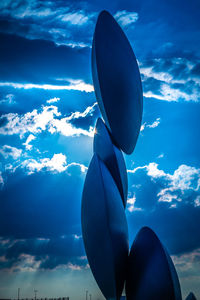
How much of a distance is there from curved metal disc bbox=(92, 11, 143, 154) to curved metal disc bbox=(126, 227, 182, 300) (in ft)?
13.3

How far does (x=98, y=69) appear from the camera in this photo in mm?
13188

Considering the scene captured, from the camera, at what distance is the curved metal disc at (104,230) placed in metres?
12.0

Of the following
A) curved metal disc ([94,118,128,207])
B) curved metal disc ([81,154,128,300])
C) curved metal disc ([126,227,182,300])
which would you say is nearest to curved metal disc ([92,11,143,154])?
curved metal disc ([94,118,128,207])

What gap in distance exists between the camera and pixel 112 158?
45.1ft

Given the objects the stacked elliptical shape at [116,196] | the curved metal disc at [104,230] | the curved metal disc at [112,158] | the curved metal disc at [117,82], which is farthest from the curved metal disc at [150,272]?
the curved metal disc at [117,82]

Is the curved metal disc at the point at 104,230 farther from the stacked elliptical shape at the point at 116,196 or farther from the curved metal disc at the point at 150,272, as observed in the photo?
the curved metal disc at the point at 150,272

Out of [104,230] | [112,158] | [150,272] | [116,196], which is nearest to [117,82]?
[112,158]

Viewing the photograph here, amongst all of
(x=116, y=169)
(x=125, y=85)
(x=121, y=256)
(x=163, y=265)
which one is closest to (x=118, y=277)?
(x=121, y=256)

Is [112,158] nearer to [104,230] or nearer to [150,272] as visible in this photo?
[104,230]

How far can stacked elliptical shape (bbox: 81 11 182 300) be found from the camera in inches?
468

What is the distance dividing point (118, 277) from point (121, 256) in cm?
74

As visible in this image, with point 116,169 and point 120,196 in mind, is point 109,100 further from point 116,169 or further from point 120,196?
point 120,196

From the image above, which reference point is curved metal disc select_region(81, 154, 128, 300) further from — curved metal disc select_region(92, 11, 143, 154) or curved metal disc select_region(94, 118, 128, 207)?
curved metal disc select_region(92, 11, 143, 154)

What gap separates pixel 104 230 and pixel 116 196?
60.0 inches
